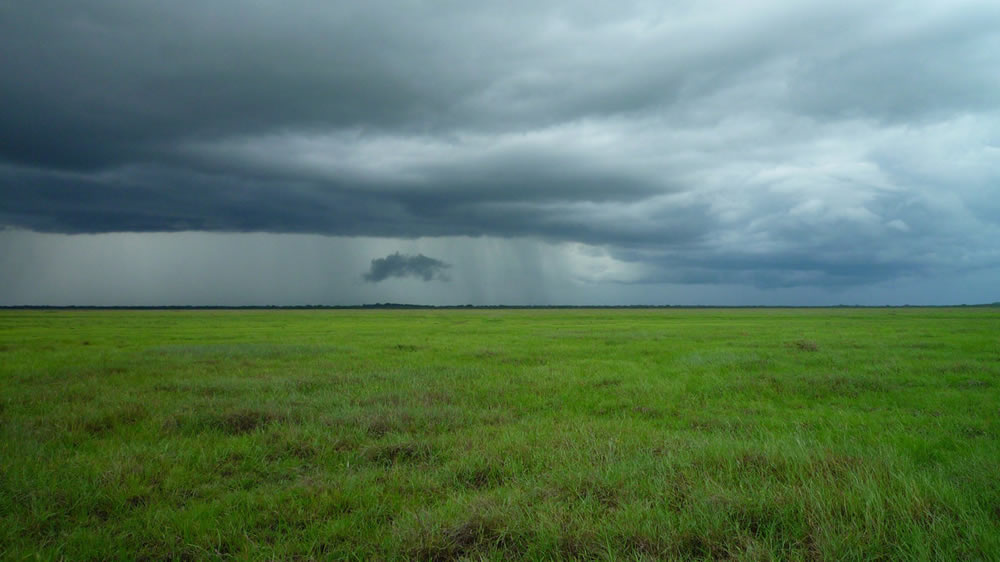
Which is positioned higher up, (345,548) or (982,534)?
(982,534)

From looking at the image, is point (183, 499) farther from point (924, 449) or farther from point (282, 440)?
point (924, 449)

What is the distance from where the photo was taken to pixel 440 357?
2197 cm

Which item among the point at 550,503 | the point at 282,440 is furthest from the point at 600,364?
the point at 550,503

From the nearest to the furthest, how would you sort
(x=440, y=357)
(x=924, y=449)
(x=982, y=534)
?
(x=982, y=534) → (x=924, y=449) → (x=440, y=357)

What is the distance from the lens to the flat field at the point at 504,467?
4.91m

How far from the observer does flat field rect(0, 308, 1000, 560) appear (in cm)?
491

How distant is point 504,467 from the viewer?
23.7 feet

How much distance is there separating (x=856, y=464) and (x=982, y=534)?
1725 millimetres

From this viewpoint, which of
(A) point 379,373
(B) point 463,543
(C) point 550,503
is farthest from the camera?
(A) point 379,373

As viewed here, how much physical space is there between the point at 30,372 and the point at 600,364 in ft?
59.8

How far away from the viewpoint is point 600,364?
19109mm

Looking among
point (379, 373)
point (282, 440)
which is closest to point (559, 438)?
point (282, 440)

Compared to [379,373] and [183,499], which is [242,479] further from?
[379,373]

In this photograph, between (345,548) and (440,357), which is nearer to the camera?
(345,548)
